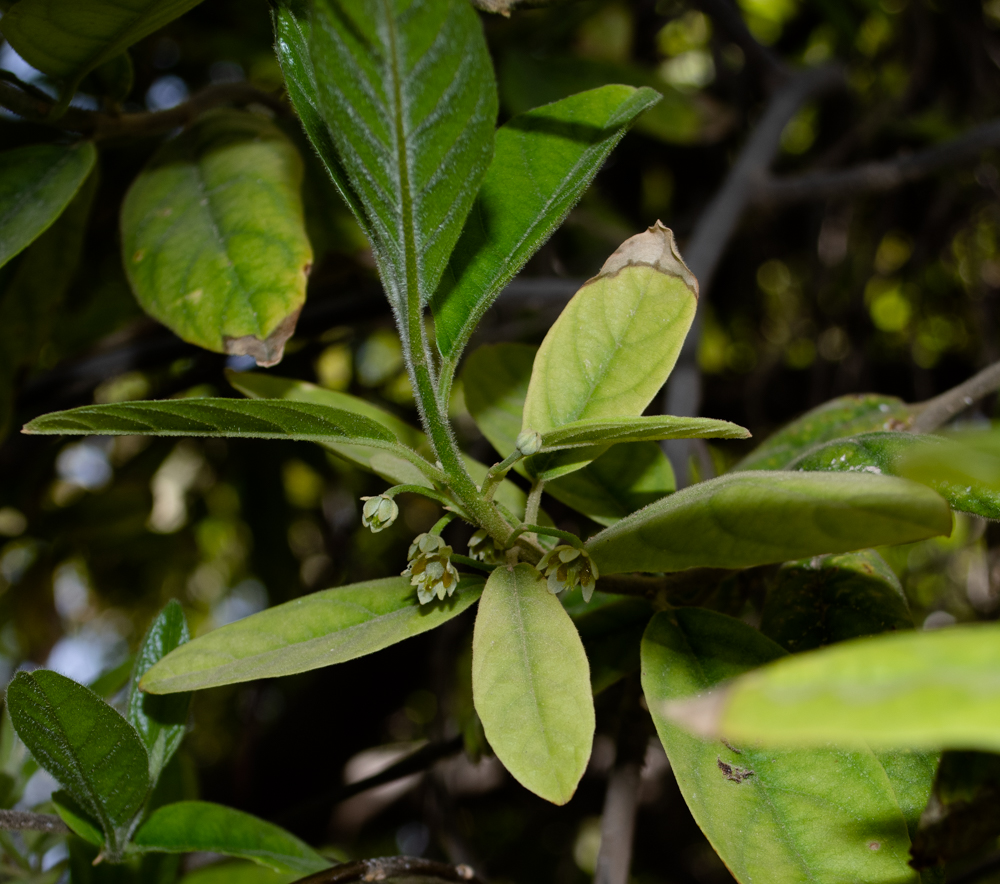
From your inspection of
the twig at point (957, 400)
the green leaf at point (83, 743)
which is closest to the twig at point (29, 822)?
the green leaf at point (83, 743)

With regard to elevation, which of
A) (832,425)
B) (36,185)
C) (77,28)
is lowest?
(832,425)

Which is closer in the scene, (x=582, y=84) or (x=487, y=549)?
(x=487, y=549)

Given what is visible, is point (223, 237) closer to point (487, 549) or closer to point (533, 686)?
point (487, 549)

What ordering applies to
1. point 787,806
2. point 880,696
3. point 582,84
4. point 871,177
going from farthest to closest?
point 582,84 → point 871,177 → point 787,806 → point 880,696

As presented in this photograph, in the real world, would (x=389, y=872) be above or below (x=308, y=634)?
below

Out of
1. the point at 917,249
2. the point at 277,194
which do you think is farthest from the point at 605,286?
the point at 917,249

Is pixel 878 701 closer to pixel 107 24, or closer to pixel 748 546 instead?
pixel 748 546

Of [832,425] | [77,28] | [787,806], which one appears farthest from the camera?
A: [832,425]

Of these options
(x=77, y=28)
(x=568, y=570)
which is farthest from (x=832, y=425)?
(x=77, y=28)
